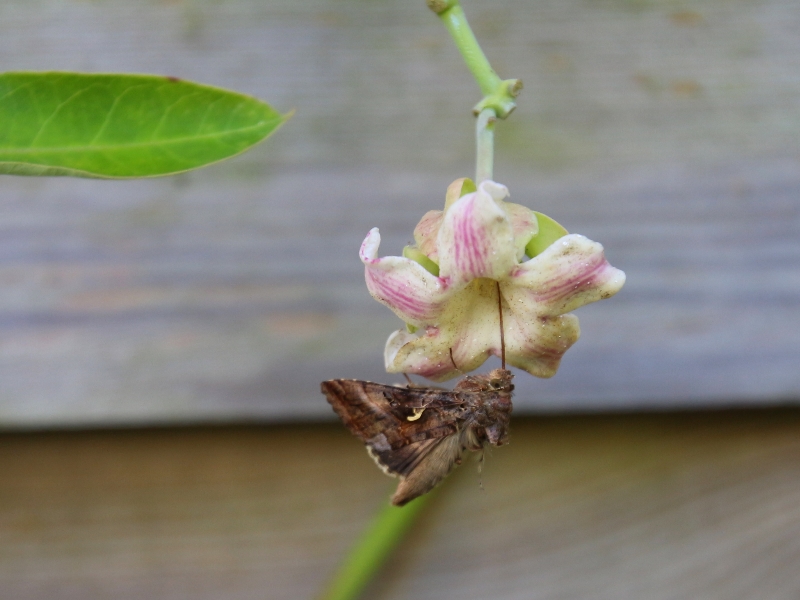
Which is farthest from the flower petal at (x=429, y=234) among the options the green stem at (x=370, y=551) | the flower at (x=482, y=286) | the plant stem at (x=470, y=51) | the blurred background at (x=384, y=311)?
the green stem at (x=370, y=551)

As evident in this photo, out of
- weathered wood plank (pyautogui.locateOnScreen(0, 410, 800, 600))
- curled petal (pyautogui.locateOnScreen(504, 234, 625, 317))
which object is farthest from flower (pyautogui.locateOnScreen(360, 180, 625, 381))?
weathered wood plank (pyautogui.locateOnScreen(0, 410, 800, 600))

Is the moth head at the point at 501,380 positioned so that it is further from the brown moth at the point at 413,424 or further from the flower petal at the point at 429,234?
the flower petal at the point at 429,234

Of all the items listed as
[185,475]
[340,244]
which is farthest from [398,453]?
[185,475]

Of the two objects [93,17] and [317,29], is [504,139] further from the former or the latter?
[93,17]

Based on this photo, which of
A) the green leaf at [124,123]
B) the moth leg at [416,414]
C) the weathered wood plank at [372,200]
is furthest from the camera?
the weathered wood plank at [372,200]

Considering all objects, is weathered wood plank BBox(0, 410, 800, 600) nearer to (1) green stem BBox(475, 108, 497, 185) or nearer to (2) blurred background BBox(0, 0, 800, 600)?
(2) blurred background BBox(0, 0, 800, 600)

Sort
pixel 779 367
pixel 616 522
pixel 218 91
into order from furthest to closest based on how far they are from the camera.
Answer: pixel 616 522 < pixel 779 367 < pixel 218 91
